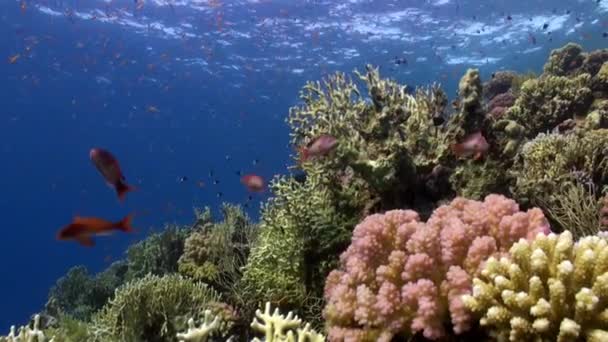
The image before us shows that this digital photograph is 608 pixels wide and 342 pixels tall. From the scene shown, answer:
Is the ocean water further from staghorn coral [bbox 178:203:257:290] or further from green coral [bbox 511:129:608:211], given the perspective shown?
green coral [bbox 511:129:608:211]

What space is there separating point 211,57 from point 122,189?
3731cm

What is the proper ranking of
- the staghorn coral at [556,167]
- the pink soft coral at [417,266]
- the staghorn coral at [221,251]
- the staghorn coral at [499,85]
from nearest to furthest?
the pink soft coral at [417,266] < the staghorn coral at [556,167] < the staghorn coral at [221,251] < the staghorn coral at [499,85]

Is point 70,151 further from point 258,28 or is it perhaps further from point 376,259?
point 376,259

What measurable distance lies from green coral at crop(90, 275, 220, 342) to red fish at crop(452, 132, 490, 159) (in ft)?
11.7

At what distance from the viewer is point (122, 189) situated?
5301 mm

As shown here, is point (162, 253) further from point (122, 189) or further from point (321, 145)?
point (321, 145)

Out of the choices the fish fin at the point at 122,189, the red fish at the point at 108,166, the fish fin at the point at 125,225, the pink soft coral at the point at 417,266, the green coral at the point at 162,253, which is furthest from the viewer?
the green coral at the point at 162,253

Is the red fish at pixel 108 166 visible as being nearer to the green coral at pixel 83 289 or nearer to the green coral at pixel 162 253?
the green coral at pixel 162 253

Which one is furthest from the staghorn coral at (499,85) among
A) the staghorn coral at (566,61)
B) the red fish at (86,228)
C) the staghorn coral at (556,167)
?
the red fish at (86,228)

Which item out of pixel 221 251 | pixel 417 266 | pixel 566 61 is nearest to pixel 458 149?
pixel 417 266

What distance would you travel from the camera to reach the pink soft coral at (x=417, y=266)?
3266mm

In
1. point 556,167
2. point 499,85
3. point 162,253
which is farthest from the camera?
point 499,85

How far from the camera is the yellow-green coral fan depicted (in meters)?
2.69

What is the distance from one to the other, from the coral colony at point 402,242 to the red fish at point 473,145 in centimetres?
2
